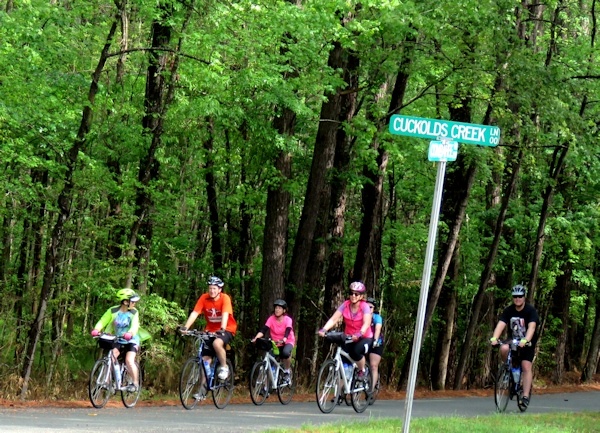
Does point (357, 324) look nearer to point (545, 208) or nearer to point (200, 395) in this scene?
point (200, 395)

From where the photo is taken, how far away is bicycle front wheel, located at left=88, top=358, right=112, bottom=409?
1453 cm

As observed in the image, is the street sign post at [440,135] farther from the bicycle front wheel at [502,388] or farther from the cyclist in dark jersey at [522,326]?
the bicycle front wheel at [502,388]

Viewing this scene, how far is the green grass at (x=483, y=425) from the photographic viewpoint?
11.6 metres

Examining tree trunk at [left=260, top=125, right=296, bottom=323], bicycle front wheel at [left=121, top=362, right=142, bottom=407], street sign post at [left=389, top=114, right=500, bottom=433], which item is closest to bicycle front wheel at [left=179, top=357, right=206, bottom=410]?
bicycle front wheel at [left=121, top=362, right=142, bottom=407]

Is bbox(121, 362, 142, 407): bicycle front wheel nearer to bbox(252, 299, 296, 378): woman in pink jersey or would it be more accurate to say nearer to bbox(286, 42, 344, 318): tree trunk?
bbox(252, 299, 296, 378): woman in pink jersey

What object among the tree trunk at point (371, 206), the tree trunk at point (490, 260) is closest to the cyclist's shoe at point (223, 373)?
the tree trunk at point (371, 206)

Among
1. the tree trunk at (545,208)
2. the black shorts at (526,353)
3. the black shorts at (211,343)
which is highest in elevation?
the tree trunk at (545,208)

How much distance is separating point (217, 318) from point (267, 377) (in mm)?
1903

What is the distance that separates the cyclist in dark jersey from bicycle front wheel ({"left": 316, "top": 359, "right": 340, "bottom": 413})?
277 centimetres

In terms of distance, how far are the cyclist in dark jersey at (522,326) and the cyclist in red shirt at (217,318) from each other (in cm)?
446

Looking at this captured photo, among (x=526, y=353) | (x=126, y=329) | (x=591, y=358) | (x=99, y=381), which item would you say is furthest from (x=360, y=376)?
(x=591, y=358)

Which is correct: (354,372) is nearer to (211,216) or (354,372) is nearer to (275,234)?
(275,234)

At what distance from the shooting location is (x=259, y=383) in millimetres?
16578

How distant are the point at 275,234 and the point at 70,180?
5136 mm
